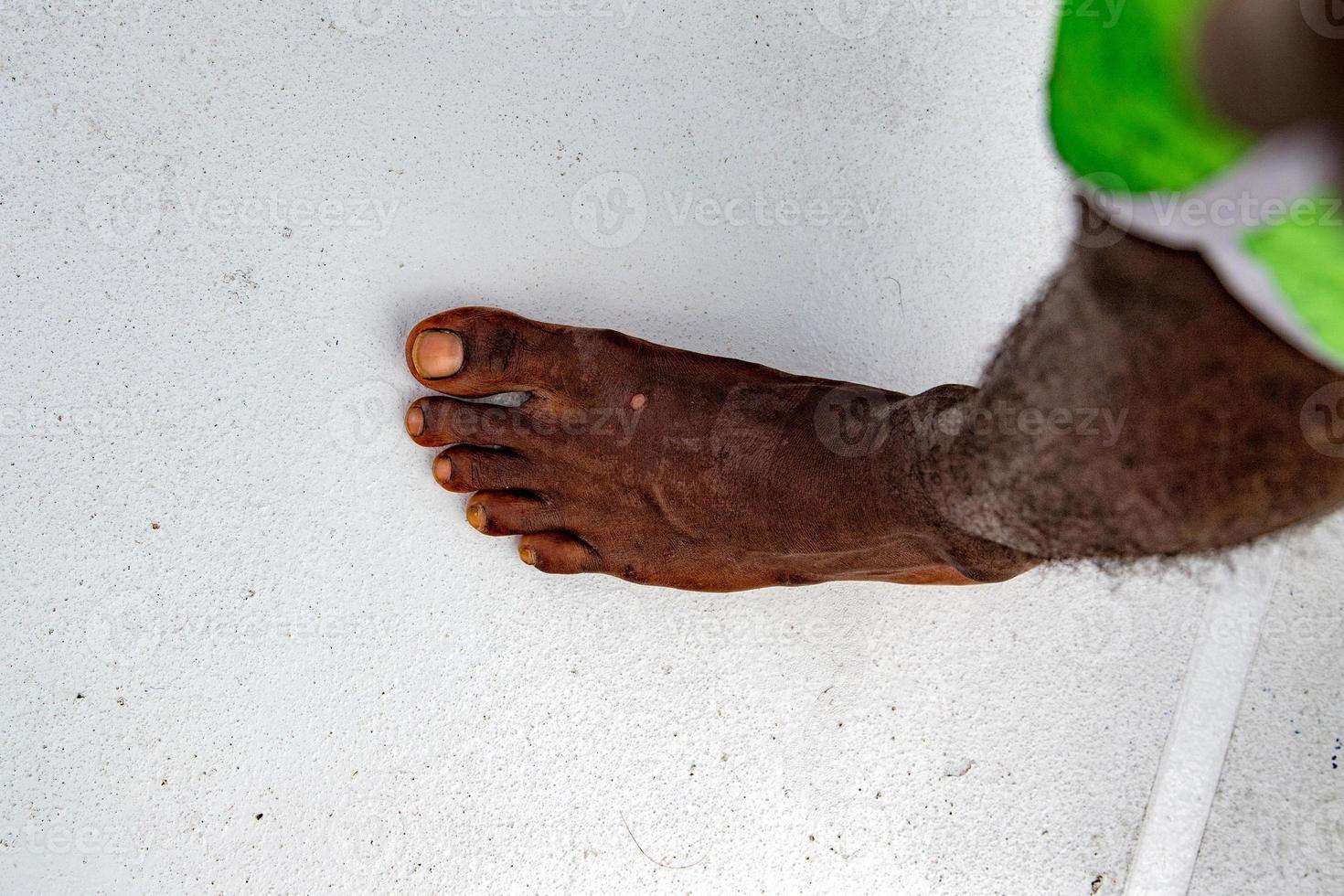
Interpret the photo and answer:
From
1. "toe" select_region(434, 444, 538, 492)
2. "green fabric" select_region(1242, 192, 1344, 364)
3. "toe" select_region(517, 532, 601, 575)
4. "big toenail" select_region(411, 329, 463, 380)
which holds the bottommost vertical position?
"toe" select_region(517, 532, 601, 575)

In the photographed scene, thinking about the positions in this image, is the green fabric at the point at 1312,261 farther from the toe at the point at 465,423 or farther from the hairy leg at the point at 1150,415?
the toe at the point at 465,423

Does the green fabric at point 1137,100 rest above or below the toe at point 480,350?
above

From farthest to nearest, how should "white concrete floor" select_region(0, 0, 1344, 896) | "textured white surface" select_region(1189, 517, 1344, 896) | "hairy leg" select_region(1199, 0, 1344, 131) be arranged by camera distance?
"textured white surface" select_region(1189, 517, 1344, 896) → "white concrete floor" select_region(0, 0, 1344, 896) → "hairy leg" select_region(1199, 0, 1344, 131)

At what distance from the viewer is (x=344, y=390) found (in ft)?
3.40

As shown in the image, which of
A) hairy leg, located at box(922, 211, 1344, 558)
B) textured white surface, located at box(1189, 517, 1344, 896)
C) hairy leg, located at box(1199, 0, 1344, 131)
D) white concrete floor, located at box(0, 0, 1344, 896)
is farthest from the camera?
textured white surface, located at box(1189, 517, 1344, 896)

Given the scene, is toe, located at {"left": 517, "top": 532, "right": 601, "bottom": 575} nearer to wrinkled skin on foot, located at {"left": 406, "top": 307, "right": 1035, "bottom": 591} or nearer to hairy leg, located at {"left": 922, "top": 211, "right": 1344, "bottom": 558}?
wrinkled skin on foot, located at {"left": 406, "top": 307, "right": 1035, "bottom": 591}

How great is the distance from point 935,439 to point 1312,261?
37 cm

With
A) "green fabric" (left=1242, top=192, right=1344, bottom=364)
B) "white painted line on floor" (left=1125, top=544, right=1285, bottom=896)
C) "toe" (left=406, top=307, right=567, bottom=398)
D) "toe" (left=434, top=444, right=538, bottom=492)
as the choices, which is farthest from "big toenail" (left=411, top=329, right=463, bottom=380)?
"white painted line on floor" (left=1125, top=544, right=1285, bottom=896)

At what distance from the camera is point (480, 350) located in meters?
1.02

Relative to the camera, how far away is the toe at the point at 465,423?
105cm

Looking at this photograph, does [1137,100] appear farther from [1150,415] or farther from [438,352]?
[438,352]

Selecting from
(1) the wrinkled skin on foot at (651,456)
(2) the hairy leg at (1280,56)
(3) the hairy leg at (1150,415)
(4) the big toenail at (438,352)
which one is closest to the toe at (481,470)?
(1) the wrinkled skin on foot at (651,456)

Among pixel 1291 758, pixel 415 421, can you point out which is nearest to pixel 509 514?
pixel 415 421

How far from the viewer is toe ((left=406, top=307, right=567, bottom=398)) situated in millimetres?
1009
